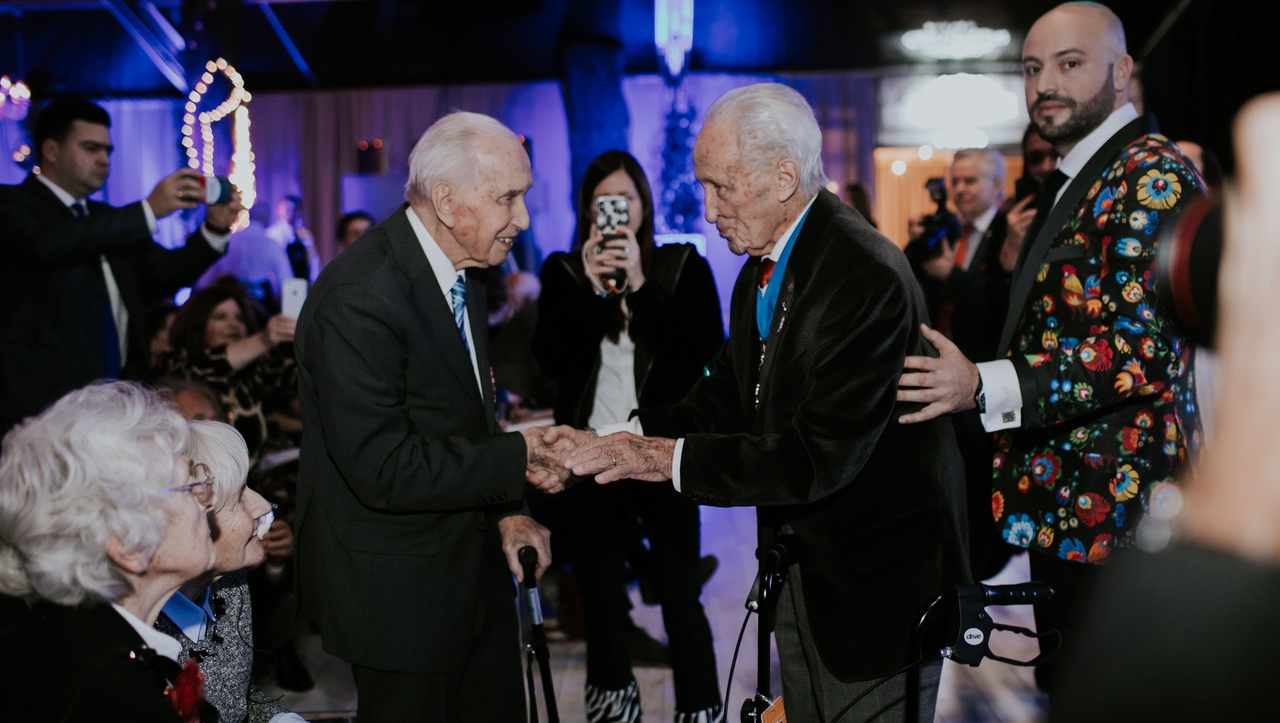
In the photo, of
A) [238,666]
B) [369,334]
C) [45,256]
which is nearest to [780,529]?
[369,334]

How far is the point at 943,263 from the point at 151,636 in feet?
9.72

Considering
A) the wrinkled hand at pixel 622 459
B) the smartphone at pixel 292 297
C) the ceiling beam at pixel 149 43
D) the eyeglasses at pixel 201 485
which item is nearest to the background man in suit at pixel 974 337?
the wrinkled hand at pixel 622 459

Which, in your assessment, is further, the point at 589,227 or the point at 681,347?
the point at 589,227

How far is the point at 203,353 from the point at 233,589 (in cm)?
205

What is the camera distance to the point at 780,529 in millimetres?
1952

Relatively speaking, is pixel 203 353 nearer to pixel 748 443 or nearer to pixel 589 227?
pixel 589 227

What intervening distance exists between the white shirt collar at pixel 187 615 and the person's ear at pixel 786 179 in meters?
1.35

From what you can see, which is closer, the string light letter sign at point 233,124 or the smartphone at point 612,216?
the smartphone at point 612,216

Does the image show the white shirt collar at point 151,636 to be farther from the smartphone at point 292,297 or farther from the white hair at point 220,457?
the smartphone at point 292,297

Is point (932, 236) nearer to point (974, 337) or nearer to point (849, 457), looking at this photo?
point (974, 337)

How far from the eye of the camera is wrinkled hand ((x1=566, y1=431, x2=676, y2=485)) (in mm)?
1972

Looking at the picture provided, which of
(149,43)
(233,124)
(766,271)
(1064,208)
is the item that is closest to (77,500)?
(766,271)

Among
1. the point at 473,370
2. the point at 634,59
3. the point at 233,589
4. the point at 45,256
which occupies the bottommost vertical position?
the point at 233,589

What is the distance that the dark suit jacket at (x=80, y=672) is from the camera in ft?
3.97
